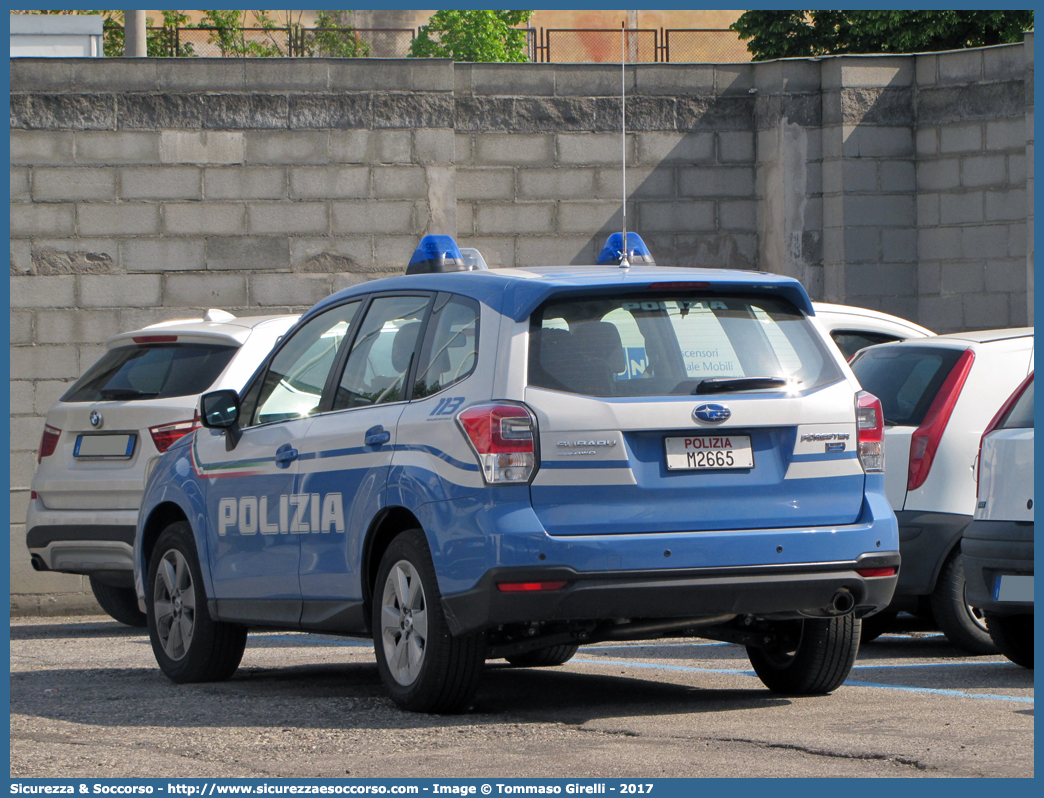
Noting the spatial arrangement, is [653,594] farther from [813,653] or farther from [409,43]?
[409,43]

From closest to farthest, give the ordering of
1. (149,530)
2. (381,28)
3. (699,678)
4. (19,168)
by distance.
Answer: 1. (699,678)
2. (149,530)
3. (19,168)
4. (381,28)

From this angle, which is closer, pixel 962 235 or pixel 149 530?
pixel 149 530

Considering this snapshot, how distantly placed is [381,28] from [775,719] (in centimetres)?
5152

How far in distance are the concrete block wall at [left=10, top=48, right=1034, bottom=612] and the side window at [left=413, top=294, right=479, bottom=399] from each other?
267 inches

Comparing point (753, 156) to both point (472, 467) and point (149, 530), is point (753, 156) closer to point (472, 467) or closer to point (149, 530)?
point (149, 530)

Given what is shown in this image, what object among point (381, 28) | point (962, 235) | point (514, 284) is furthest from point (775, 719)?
point (381, 28)

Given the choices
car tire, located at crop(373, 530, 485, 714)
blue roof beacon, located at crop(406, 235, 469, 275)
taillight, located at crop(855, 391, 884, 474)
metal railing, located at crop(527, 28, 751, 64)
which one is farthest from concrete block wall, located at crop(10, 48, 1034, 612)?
metal railing, located at crop(527, 28, 751, 64)

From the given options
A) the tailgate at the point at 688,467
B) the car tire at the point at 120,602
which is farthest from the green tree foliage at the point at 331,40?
the tailgate at the point at 688,467

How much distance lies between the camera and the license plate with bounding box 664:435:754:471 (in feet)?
19.9

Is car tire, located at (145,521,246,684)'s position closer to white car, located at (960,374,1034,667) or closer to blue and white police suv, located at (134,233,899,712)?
blue and white police suv, located at (134,233,899,712)

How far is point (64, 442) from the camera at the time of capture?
34.8 feet

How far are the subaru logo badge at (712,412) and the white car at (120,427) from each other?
15.0 feet

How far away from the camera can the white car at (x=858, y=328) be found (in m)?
10.6

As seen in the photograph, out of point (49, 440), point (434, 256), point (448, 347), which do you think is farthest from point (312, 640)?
point (448, 347)
